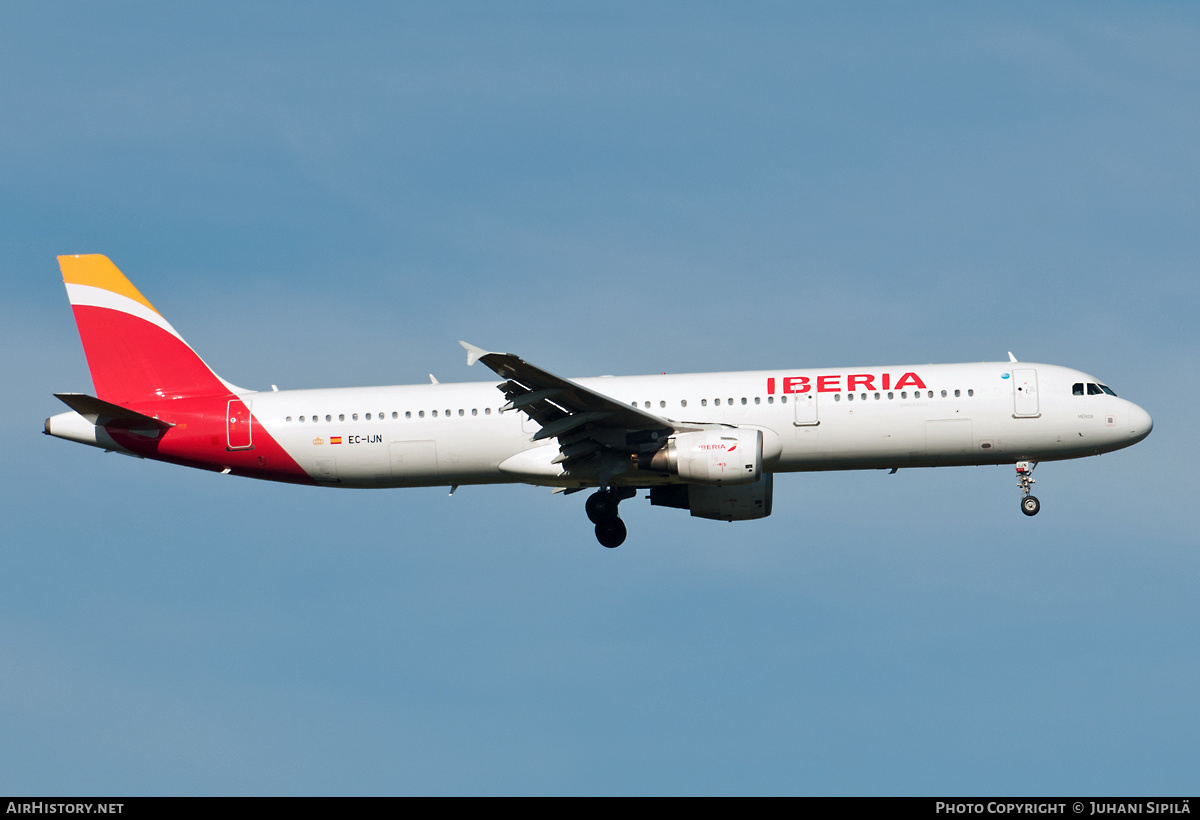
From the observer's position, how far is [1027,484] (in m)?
38.8

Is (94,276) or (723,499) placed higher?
(94,276)

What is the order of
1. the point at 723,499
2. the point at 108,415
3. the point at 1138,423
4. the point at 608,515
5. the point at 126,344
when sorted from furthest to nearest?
the point at 126,344
the point at 723,499
the point at 608,515
the point at 108,415
the point at 1138,423

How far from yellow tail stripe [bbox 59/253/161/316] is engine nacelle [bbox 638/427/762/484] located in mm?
16805

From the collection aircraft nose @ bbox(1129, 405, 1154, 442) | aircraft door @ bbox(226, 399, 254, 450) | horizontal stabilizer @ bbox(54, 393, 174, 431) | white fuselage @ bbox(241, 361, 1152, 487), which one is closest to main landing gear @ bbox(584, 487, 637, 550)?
white fuselage @ bbox(241, 361, 1152, 487)

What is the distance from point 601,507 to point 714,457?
16.4 ft

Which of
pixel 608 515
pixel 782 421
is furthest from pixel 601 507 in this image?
pixel 782 421

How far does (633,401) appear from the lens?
3872 cm

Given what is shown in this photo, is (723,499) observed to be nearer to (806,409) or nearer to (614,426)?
(806,409)

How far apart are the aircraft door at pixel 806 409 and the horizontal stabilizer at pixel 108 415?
17.9 meters

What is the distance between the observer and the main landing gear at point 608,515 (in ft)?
132

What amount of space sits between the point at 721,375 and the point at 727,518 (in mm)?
4666

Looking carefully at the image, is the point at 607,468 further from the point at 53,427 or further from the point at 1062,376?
the point at 53,427

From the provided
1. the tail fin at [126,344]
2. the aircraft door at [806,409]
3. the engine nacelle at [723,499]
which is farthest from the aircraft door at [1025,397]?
the tail fin at [126,344]
